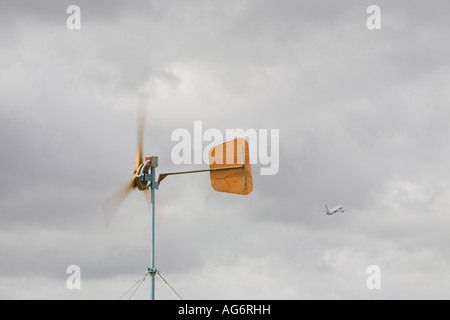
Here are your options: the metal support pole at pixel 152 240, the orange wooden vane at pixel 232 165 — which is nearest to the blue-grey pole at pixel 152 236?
the metal support pole at pixel 152 240

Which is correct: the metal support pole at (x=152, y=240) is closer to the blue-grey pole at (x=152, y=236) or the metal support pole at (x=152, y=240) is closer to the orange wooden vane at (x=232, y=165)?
the blue-grey pole at (x=152, y=236)

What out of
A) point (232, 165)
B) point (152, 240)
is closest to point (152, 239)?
point (152, 240)

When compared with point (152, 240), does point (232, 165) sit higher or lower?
higher

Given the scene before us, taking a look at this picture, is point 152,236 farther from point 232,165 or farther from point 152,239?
point 232,165

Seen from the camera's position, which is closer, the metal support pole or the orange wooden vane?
the metal support pole

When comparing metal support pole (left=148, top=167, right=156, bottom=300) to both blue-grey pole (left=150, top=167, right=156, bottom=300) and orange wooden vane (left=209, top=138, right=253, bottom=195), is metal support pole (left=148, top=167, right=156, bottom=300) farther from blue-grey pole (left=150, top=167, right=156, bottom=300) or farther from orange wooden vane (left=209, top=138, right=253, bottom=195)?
orange wooden vane (left=209, top=138, right=253, bottom=195)

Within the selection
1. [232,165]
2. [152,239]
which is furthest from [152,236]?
[232,165]

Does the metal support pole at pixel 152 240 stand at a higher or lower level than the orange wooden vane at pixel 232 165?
lower

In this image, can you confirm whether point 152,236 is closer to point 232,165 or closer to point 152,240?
point 152,240

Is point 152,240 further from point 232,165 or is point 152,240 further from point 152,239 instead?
point 232,165

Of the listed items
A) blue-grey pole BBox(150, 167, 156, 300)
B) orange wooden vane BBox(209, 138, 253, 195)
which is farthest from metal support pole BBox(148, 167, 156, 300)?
orange wooden vane BBox(209, 138, 253, 195)

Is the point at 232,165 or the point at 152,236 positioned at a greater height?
the point at 232,165
